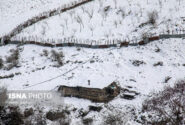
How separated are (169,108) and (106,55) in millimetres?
7333

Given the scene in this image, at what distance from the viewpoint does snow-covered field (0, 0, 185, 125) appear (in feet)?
42.1

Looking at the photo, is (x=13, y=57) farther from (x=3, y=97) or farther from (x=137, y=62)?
(x=137, y=62)

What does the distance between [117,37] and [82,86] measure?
7.25 meters

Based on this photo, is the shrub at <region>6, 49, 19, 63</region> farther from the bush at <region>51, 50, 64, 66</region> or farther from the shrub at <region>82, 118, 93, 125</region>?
the shrub at <region>82, 118, 93, 125</region>

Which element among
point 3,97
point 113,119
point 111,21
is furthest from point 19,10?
point 113,119

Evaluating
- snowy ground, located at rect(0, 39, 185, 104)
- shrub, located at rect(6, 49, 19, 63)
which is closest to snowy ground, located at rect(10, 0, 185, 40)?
snowy ground, located at rect(0, 39, 185, 104)

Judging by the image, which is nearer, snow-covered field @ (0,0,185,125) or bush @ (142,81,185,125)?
bush @ (142,81,185,125)

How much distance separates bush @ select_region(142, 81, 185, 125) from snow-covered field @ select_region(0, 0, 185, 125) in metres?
1.57

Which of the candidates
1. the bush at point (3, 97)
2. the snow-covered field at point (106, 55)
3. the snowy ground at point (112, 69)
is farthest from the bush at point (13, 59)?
the bush at point (3, 97)

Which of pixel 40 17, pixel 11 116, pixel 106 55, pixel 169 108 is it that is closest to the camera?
pixel 169 108

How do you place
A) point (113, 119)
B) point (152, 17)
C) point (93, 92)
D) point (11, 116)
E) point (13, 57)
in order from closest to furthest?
1. point (113, 119)
2. point (11, 116)
3. point (93, 92)
4. point (13, 57)
5. point (152, 17)

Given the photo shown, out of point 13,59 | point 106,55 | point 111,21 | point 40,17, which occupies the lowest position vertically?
point 13,59

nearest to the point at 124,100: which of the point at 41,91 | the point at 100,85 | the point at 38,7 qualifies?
the point at 100,85

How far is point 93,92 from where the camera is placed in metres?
12.1
